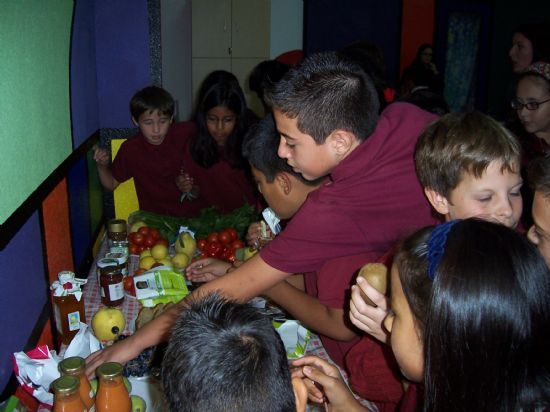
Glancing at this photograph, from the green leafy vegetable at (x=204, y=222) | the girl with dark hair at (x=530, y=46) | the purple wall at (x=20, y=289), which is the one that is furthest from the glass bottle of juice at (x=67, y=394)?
the girl with dark hair at (x=530, y=46)

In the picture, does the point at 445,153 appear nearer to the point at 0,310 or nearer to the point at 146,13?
the point at 0,310

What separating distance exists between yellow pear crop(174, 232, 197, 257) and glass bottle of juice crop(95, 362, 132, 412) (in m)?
1.19

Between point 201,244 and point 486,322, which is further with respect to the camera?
point 201,244

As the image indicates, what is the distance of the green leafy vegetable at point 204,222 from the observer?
261 cm

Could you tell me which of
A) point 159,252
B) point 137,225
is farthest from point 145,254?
point 137,225

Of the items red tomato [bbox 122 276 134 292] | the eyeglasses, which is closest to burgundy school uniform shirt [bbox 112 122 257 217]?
red tomato [bbox 122 276 134 292]

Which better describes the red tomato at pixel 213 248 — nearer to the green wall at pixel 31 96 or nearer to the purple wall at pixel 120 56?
the green wall at pixel 31 96

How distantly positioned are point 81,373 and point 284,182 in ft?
3.03

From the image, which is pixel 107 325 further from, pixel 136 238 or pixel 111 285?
pixel 136 238

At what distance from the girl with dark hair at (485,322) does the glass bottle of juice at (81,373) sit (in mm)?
856

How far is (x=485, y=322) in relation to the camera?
2.75 feet

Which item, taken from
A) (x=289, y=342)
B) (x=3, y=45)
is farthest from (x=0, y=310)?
(x=289, y=342)

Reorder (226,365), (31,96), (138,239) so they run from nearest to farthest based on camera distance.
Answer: (226,365), (31,96), (138,239)

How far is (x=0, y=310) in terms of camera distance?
137 centimetres
